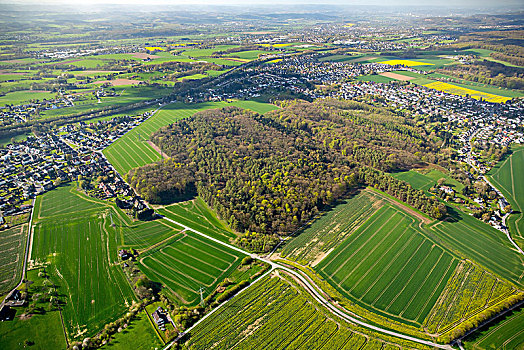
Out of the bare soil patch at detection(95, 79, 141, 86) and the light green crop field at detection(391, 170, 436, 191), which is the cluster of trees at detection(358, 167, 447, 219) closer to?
the light green crop field at detection(391, 170, 436, 191)

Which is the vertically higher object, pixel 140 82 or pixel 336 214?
pixel 140 82

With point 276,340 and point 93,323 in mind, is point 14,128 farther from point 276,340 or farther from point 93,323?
point 276,340

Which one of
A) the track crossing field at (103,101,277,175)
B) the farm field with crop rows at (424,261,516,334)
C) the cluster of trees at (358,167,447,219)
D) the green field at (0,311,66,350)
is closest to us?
the green field at (0,311,66,350)

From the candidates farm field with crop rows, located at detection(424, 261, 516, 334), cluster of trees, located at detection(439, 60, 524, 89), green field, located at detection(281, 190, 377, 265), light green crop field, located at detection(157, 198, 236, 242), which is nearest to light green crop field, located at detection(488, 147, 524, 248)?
farm field with crop rows, located at detection(424, 261, 516, 334)

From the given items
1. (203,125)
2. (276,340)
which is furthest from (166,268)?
(203,125)

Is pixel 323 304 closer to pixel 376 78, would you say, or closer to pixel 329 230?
pixel 329 230

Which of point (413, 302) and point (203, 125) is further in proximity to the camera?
point (203, 125)

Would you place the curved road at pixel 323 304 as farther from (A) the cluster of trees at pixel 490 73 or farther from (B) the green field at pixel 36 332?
(A) the cluster of trees at pixel 490 73
